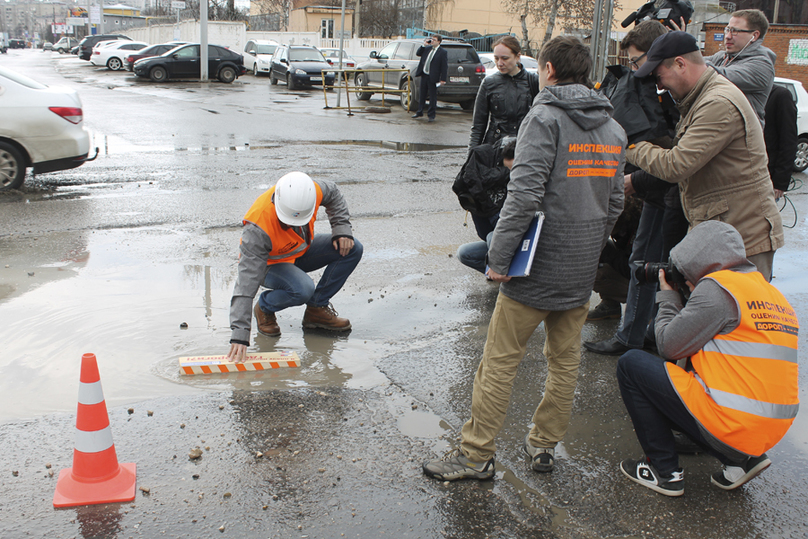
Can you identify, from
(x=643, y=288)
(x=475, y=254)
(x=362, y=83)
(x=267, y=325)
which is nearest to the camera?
(x=643, y=288)

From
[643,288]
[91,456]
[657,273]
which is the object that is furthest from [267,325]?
[657,273]

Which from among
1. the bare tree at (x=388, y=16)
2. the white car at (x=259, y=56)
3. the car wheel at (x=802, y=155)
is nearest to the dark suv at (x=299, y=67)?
the white car at (x=259, y=56)

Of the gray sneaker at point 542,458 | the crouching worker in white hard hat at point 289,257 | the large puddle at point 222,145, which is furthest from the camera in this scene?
the large puddle at point 222,145

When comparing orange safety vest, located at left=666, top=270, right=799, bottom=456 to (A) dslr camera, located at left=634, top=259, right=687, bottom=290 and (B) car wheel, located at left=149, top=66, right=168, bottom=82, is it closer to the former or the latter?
(A) dslr camera, located at left=634, top=259, right=687, bottom=290

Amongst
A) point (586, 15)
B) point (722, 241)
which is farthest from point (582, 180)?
point (586, 15)

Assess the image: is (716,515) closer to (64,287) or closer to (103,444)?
(103,444)

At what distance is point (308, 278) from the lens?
4.59 metres

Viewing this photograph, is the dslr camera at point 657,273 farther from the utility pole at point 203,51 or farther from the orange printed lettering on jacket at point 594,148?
the utility pole at point 203,51

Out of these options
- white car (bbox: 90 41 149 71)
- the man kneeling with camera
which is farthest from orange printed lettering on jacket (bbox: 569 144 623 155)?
white car (bbox: 90 41 149 71)

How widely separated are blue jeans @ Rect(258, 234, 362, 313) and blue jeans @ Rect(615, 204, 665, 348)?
6.23 ft

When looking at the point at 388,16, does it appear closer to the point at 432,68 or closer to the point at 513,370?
the point at 432,68

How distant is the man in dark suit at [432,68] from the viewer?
15773mm

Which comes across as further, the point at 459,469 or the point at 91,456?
the point at 459,469

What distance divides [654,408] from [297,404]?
71.4 inches
